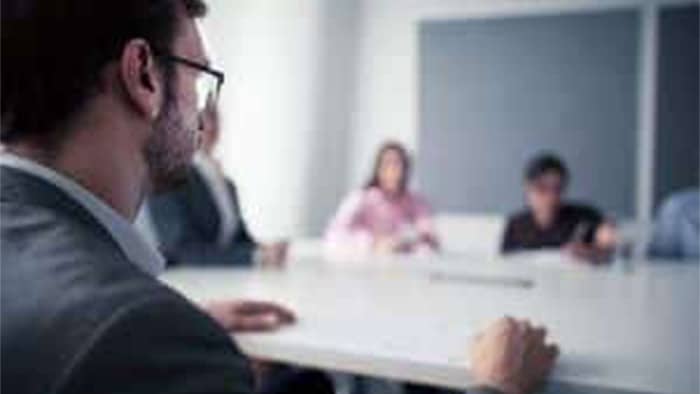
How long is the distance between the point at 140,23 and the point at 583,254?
6.95ft

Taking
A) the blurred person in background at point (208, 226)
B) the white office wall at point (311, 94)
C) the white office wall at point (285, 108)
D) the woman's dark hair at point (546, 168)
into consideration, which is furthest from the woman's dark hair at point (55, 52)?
the woman's dark hair at point (546, 168)

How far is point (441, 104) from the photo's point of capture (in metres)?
3.94

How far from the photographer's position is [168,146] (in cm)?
79

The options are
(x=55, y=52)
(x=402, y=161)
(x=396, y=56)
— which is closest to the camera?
(x=55, y=52)

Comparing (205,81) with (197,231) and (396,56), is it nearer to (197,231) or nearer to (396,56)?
(197,231)

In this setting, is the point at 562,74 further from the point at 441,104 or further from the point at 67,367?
the point at 67,367

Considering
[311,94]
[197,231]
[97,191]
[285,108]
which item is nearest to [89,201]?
[97,191]

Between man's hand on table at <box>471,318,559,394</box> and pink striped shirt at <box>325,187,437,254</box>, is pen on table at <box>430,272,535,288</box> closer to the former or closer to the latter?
pink striped shirt at <box>325,187,437,254</box>

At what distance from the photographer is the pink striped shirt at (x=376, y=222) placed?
3.04 meters

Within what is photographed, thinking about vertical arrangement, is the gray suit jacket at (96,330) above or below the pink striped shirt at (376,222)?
above

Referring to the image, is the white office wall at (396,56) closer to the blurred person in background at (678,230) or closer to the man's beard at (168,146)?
the blurred person in background at (678,230)

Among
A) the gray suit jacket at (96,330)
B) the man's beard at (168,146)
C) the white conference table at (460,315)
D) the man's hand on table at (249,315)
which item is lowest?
the white conference table at (460,315)

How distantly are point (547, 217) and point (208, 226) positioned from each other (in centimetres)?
160

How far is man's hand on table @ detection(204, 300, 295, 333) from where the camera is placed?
135cm
